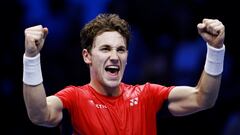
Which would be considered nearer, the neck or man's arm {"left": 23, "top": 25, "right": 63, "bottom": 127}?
man's arm {"left": 23, "top": 25, "right": 63, "bottom": 127}

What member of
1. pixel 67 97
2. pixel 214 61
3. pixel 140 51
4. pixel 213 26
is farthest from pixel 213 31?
pixel 140 51

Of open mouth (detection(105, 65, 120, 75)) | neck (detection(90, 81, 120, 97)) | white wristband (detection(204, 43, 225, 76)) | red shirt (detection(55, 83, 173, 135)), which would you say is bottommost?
red shirt (detection(55, 83, 173, 135))

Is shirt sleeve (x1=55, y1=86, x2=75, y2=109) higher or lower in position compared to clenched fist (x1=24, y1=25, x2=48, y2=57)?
lower

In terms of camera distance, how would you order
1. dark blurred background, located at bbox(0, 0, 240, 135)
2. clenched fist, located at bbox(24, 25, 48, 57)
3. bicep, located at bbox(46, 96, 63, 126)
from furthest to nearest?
dark blurred background, located at bbox(0, 0, 240, 135), bicep, located at bbox(46, 96, 63, 126), clenched fist, located at bbox(24, 25, 48, 57)

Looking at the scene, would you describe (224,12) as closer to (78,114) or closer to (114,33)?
(114,33)

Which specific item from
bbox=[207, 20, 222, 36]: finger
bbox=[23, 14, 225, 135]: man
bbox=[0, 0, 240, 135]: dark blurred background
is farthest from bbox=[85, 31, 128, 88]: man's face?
bbox=[0, 0, 240, 135]: dark blurred background

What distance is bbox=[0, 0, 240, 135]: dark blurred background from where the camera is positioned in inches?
174

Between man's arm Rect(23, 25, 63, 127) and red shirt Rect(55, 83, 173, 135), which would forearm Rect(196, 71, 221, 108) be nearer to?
red shirt Rect(55, 83, 173, 135)

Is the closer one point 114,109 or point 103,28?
point 114,109

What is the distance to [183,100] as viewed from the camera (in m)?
2.90

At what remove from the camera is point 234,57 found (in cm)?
473

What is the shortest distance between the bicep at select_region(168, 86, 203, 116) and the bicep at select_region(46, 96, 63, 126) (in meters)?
0.63

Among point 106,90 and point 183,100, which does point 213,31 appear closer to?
point 183,100

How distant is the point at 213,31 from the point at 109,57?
2.01 ft
